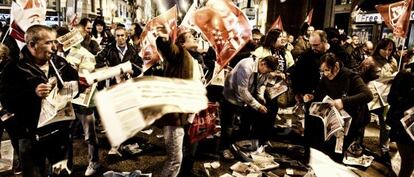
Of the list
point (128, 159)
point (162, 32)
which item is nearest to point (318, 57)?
point (162, 32)

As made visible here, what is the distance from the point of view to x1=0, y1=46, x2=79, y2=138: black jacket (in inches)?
123

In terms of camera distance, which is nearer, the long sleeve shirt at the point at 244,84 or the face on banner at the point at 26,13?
the face on banner at the point at 26,13

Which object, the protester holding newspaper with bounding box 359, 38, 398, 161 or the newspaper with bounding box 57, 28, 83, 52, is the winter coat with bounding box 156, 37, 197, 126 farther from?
the protester holding newspaper with bounding box 359, 38, 398, 161

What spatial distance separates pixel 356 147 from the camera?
6227 mm

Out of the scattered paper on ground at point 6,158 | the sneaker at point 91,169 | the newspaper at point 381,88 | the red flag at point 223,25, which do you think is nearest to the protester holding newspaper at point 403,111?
the newspaper at point 381,88

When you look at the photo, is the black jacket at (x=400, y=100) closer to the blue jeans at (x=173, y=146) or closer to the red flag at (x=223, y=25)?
the red flag at (x=223, y=25)

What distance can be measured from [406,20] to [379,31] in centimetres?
1421

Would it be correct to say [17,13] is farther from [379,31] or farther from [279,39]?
A: [379,31]

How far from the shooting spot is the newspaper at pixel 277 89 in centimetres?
562

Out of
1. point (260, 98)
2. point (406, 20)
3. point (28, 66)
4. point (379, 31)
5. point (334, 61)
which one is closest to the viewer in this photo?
point (28, 66)

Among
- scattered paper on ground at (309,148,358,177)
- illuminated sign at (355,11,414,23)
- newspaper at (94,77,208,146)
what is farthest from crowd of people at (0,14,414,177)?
illuminated sign at (355,11,414,23)

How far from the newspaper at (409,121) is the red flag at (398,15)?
2.65 metres

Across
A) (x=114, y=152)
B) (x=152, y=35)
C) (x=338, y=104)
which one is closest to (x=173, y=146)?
(x=152, y=35)

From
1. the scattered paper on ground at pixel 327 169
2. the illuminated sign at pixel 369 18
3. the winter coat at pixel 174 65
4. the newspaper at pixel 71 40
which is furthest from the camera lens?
the illuminated sign at pixel 369 18
